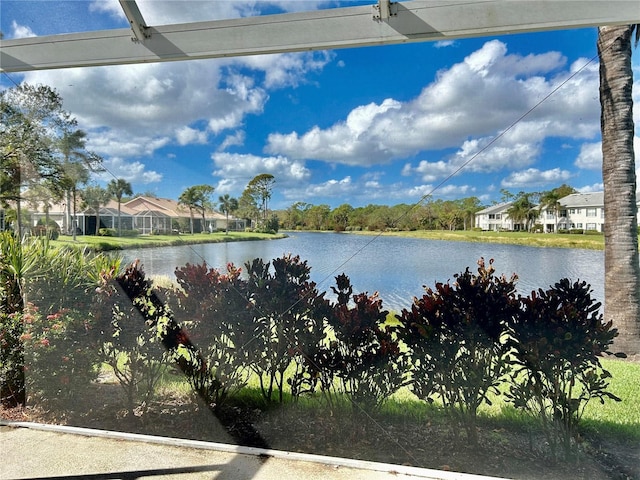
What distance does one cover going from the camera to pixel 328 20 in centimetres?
190

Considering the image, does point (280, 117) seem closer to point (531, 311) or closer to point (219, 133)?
point (219, 133)

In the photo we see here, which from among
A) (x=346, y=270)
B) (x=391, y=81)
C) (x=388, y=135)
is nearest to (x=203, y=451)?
(x=346, y=270)

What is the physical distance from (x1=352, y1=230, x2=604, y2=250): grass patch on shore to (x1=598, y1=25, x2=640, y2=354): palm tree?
96 millimetres

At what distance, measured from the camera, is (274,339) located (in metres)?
2.43

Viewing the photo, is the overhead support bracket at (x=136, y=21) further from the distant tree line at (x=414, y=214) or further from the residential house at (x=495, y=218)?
the residential house at (x=495, y=218)

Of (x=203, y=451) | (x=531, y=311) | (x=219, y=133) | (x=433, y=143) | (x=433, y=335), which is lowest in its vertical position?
(x=203, y=451)

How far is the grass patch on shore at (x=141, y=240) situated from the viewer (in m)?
2.59

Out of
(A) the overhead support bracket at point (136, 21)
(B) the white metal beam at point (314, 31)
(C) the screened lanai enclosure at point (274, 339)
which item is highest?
(A) the overhead support bracket at point (136, 21)

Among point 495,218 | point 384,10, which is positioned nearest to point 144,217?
point 384,10

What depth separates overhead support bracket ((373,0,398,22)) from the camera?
70.4 inches

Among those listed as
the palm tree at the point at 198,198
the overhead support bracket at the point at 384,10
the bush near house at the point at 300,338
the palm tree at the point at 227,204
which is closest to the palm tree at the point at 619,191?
the bush near house at the point at 300,338

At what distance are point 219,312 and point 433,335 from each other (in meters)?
1.24

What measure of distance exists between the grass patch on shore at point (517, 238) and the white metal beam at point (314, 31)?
96 cm

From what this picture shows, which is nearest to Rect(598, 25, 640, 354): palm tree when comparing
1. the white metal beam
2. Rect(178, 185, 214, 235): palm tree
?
the white metal beam
